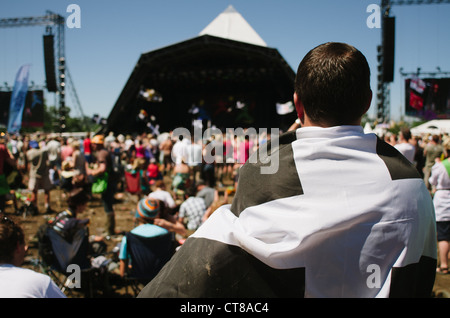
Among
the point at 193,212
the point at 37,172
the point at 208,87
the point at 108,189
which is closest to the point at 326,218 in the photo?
the point at 193,212

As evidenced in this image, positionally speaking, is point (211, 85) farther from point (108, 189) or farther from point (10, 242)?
point (10, 242)

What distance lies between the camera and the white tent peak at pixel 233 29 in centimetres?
2488

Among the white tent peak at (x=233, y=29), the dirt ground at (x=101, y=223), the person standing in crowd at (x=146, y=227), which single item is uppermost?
the white tent peak at (x=233, y=29)

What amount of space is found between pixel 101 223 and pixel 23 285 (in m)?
5.94

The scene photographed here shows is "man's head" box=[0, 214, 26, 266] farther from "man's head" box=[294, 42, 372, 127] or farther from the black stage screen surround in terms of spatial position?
the black stage screen surround

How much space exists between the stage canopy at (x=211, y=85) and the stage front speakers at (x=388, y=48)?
477cm

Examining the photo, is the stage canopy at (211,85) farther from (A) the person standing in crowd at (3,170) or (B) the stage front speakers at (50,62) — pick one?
(A) the person standing in crowd at (3,170)

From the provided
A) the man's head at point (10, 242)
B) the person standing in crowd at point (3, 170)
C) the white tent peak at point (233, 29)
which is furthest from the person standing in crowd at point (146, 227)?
the white tent peak at point (233, 29)

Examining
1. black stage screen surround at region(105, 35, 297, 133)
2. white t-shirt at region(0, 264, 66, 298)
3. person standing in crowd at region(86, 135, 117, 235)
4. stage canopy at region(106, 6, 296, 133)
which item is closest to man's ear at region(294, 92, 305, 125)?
white t-shirt at region(0, 264, 66, 298)

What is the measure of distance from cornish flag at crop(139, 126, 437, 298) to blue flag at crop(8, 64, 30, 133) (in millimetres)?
8253

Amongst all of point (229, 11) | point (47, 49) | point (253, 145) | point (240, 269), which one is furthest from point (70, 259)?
point (229, 11)

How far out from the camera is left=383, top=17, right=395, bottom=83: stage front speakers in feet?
46.8

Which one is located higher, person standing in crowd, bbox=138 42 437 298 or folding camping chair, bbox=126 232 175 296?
person standing in crowd, bbox=138 42 437 298

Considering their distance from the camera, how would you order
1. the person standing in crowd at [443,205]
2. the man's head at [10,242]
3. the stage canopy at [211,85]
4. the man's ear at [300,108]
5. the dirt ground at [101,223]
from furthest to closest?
1. the stage canopy at [211,85]
2. the person standing in crowd at [443,205]
3. the dirt ground at [101,223]
4. the man's head at [10,242]
5. the man's ear at [300,108]
